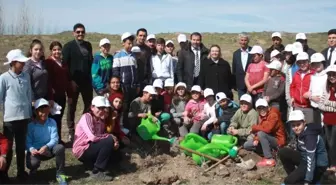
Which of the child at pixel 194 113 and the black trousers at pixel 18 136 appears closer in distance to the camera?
the black trousers at pixel 18 136

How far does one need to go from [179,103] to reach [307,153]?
119 inches

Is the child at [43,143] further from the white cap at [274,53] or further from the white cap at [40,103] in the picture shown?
the white cap at [274,53]

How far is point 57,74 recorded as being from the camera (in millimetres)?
6902

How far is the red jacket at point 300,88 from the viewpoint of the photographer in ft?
22.0

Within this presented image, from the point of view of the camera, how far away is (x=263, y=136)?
21.9 ft

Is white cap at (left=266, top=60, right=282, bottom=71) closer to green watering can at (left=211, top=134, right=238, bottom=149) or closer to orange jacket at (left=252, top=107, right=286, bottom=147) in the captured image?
orange jacket at (left=252, top=107, right=286, bottom=147)

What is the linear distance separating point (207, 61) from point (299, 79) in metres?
1.86

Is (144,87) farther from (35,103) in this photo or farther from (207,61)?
(35,103)

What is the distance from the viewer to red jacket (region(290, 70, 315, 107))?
6.72 m

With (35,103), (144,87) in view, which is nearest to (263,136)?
(144,87)

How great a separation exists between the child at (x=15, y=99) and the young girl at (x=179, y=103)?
2852 mm

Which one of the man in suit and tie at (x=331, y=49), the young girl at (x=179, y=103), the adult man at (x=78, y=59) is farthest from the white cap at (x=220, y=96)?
the adult man at (x=78, y=59)

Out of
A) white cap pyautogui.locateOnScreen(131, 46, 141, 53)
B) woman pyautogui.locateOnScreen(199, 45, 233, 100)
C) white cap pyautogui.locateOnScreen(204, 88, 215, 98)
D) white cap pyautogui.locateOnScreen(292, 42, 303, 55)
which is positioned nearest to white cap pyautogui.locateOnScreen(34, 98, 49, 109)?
white cap pyautogui.locateOnScreen(131, 46, 141, 53)

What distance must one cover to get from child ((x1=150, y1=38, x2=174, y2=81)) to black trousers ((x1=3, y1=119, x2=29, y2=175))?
9.44 ft
